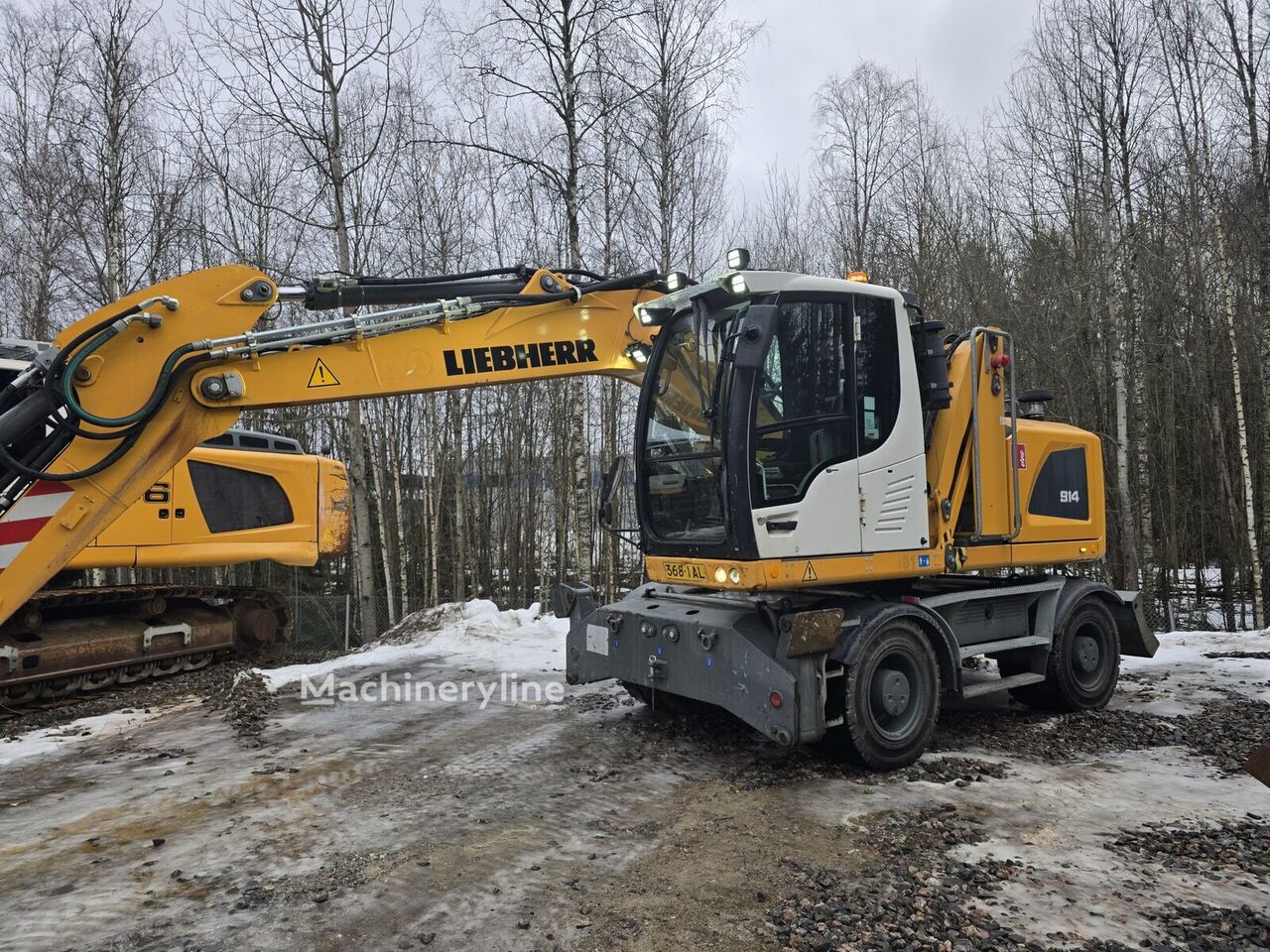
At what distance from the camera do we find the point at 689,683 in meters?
5.27

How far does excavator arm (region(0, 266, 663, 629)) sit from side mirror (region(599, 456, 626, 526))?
0.68 meters

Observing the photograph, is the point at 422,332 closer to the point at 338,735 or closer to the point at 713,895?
the point at 338,735

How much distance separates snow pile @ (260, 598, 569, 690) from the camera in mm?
8484

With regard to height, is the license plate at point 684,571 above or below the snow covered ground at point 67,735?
above

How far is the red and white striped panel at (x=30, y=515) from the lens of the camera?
4.53 m

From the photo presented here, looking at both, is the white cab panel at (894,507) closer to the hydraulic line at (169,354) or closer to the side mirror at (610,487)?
the side mirror at (610,487)

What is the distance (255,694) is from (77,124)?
461 inches

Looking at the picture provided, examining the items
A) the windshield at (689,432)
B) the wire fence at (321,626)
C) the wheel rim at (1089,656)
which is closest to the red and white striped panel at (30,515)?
the windshield at (689,432)

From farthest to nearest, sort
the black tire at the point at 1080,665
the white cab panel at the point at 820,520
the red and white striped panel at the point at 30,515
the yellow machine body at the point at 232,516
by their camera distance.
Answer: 1. the yellow machine body at the point at 232,516
2. the black tire at the point at 1080,665
3. the white cab panel at the point at 820,520
4. the red and white striped panel at the point at 30,515

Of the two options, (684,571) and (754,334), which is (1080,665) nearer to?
(684,571)

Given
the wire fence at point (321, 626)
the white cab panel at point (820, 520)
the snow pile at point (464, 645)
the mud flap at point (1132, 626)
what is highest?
the white cab panel at point (820, 520)

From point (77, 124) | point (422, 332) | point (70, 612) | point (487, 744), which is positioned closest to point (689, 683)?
point (487, 744)

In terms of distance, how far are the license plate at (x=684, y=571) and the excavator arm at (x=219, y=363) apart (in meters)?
1.46

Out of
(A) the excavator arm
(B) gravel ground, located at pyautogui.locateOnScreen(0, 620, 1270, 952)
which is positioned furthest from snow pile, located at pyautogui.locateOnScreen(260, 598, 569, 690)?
(A) the excavator arm
